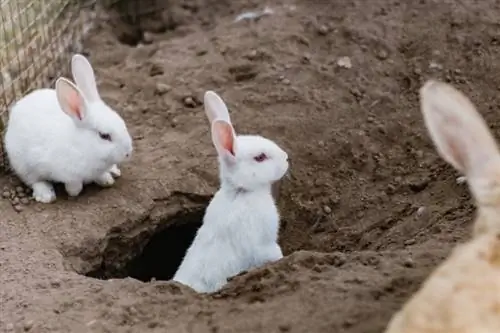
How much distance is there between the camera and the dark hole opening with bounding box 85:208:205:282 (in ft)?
17.3

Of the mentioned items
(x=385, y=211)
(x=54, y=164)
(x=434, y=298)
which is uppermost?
(x=434, y=298)

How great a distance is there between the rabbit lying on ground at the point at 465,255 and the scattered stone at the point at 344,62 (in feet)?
9.77

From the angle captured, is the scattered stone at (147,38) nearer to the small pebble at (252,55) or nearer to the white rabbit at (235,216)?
the small pebble at (252,55)

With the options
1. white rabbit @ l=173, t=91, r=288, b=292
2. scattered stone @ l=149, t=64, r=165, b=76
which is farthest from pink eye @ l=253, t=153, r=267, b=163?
scattered stone @ l=149, t=64, r=165, b=76

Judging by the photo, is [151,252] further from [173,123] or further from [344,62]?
[344,62]

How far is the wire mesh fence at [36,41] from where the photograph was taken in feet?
20.2

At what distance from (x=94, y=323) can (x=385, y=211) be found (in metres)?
1.95

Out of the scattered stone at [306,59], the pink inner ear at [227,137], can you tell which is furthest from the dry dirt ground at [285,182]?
the pink inner ear at [227,137]

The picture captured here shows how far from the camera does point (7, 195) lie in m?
5.32

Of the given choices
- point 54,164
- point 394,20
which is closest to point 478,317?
point 54,164

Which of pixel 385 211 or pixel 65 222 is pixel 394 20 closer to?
pixel 385 211

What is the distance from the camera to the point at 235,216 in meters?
4.98

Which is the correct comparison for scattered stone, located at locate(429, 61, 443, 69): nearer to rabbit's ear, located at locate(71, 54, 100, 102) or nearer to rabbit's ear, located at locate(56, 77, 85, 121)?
rabbit's ear, located at locate(71, 54, 100, 102)

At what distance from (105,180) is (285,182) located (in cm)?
106
